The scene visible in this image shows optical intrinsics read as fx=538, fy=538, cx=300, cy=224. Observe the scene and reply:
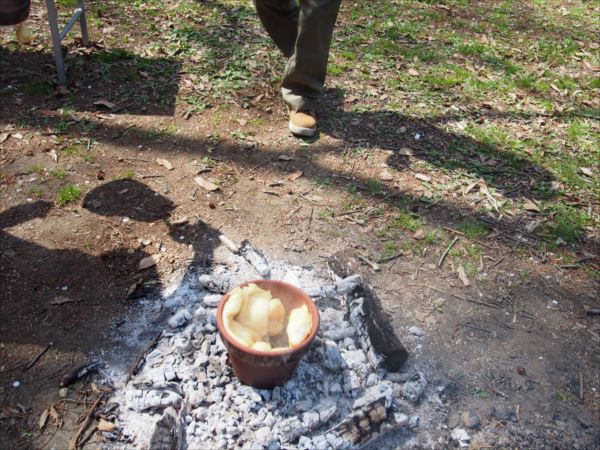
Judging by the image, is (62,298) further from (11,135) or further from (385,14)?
(385,14)

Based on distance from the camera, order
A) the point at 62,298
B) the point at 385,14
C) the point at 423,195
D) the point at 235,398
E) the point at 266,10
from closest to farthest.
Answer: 1. the point at 235,398
2. the point at 62,298
3. the point at 423,195
4. the point at 266,10
5. the point at 385,14

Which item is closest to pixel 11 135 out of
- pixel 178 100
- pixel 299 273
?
pixel 178 100

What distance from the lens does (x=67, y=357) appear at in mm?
3049

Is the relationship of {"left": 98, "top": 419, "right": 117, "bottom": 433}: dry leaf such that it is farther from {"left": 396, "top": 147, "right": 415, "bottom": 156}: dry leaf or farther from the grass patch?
{"left": 396, "top": 147, "right": 415, "bottom": 156}: dry leaf

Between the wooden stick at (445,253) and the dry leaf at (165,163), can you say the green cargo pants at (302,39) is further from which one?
the wooden stick at (445,253)

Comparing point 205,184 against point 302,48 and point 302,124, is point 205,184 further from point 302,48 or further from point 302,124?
point 302,48

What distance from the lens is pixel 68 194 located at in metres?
4.08

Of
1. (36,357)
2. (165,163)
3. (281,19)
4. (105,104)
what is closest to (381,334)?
(36,357)

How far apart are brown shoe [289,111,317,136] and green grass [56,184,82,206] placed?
6.24 ft

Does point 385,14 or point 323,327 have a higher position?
point 385,14

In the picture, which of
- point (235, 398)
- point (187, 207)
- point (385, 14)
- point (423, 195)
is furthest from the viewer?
point (385, 14)

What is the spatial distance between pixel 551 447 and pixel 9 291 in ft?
10.8

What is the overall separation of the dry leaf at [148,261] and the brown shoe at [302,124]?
1.84 m

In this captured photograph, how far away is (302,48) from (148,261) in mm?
2276
